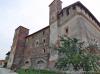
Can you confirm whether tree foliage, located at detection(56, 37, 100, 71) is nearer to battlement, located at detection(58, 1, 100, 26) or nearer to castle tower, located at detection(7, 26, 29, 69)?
battlement, located at detection(58, 1, 100, 26)

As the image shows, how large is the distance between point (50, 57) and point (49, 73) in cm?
767

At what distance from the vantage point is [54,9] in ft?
87.1

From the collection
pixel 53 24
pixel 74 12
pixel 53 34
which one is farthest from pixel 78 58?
pixel 53 24

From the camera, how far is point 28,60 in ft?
97.1

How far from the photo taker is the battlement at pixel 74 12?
71.8ft

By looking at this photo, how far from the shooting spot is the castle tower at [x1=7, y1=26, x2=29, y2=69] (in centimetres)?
3178

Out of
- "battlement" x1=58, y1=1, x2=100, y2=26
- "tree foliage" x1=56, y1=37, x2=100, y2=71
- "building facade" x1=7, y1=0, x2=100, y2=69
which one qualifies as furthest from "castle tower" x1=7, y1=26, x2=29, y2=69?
"tree foliage" x1=56, y1=37, x2=100, y2=71

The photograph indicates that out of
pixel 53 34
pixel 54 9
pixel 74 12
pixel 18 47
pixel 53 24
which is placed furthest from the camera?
pixel 18 47

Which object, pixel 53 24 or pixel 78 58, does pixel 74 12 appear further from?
pixel 78 58

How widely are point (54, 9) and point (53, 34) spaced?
5.43 metres

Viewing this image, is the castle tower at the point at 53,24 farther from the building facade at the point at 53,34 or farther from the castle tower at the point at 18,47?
the castle tower at the point at 18,47

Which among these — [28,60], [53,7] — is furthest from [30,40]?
[53,7]

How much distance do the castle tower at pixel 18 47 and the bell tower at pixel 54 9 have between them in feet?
36.2

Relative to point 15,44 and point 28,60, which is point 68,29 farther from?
point 15,44
